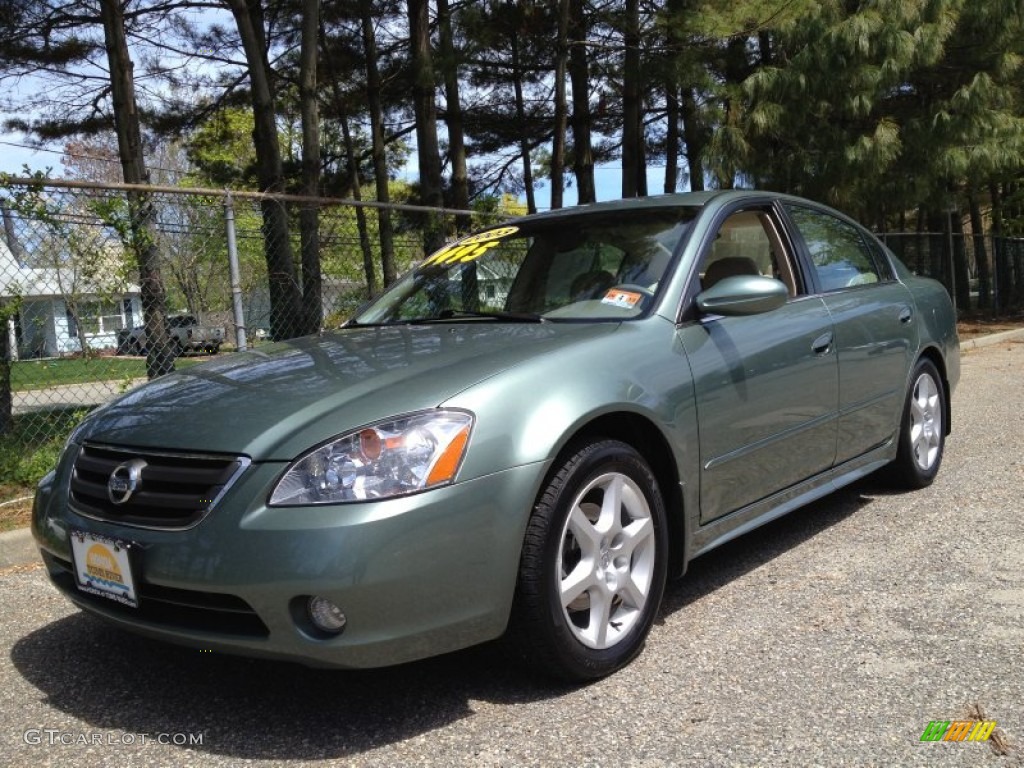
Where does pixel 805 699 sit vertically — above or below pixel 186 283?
below

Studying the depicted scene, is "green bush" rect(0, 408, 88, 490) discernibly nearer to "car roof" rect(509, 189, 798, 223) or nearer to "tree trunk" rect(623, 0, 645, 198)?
"car roof" rect(509, 189, 798, 223)

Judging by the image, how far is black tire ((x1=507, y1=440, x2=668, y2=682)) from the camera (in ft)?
8.54

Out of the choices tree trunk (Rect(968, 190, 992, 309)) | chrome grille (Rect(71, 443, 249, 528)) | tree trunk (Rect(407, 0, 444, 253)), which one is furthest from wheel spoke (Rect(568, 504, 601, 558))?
tree trunk (Rect(968, 190, 992, 309))

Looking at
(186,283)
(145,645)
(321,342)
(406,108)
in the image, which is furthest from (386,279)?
(406,108)

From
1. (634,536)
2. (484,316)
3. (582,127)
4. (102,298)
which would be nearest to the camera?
(634,536)

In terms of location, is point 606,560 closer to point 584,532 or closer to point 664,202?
point 584,532

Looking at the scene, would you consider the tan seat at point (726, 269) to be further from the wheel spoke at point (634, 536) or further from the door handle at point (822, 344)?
the wheel spoke at point (634, 536)

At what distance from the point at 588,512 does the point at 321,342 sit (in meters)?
1.36

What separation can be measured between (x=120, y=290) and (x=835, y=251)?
4.32m

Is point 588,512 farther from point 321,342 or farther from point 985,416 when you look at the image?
point 985,416

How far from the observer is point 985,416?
7.20 meters

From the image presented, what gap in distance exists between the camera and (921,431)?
16.1ft

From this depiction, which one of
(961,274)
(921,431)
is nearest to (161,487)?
(921,431)

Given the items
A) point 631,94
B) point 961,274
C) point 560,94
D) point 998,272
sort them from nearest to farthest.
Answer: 1. point 560,94
2. point 631,94
3. point 961,274
4. point 998,272
